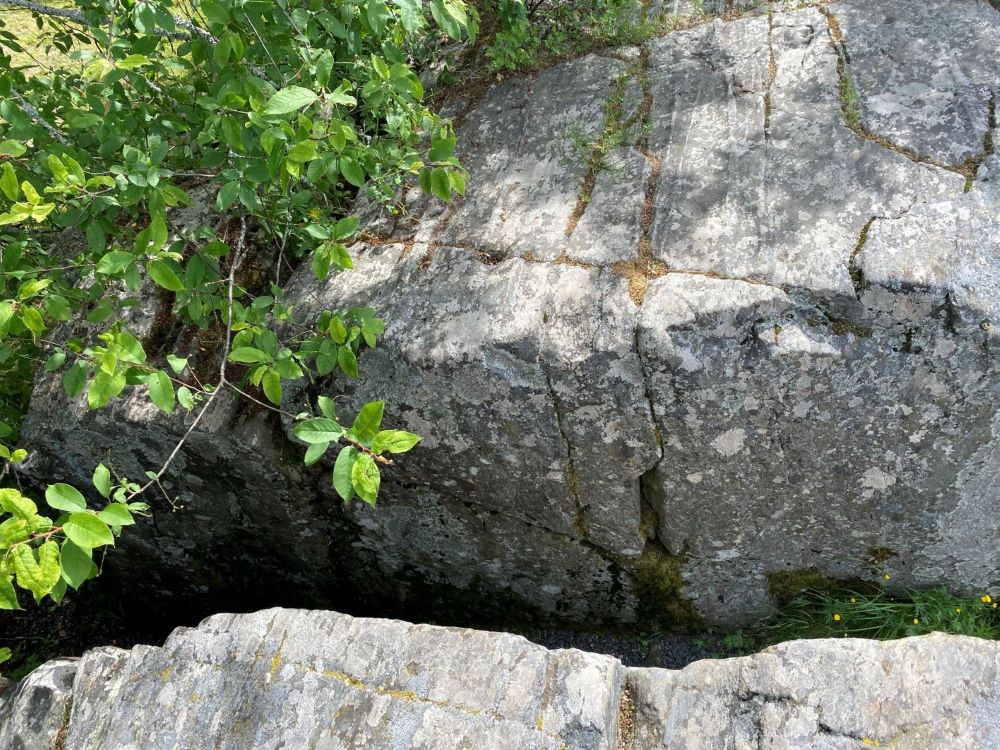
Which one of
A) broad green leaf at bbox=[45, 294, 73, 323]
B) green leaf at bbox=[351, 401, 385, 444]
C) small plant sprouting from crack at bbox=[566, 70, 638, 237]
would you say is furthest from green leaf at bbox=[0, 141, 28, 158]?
small plant sprouting from crack at bbox=[566, 70, 638, 237]

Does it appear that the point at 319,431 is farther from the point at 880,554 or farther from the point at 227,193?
the point at 880,554

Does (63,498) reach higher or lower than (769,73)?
higher

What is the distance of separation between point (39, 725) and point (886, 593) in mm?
2642

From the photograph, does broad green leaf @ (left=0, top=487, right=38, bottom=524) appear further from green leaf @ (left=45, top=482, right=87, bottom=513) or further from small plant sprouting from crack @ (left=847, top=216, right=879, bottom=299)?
small plant sprouting from crack @ (left=847, top=216, right=879, bottom=299)

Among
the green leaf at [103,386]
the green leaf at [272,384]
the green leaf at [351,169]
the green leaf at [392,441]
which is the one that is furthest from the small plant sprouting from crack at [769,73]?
the green leaf at [103,386]

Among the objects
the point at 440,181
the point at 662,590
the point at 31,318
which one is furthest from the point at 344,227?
the point at 662,590

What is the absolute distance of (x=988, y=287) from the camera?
197 centimetres

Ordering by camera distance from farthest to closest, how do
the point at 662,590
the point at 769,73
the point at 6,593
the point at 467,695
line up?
the point at 662,590 < the point at 769,73 < the point at 467,695 < the point at 6,593

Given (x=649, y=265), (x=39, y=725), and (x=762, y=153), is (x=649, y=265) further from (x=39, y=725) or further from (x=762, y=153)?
(x=39, y=725)

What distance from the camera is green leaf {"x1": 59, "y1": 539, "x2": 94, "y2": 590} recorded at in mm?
1421

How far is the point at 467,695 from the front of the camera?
182 cm

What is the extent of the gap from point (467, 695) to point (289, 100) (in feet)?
4.75

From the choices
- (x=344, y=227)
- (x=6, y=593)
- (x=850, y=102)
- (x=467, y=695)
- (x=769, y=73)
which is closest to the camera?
(x=6, y=593)

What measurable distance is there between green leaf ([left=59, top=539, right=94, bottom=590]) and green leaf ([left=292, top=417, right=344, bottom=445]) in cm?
45
